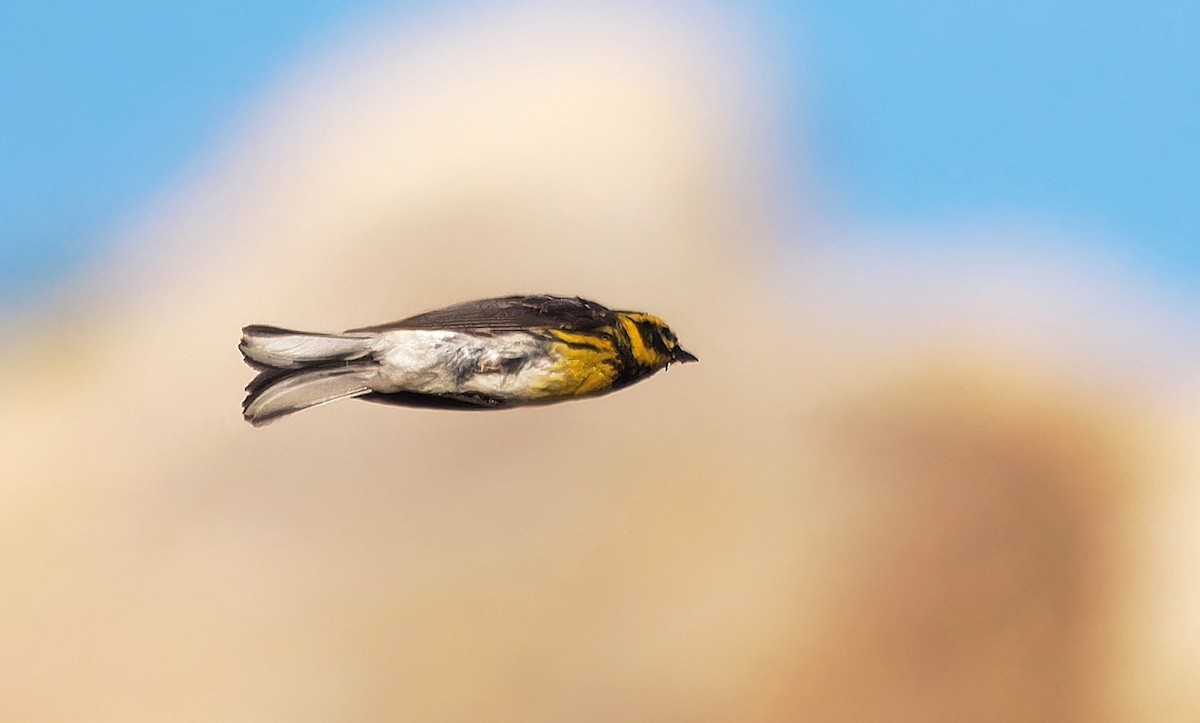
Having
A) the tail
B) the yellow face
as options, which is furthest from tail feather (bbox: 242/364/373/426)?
the yellow face

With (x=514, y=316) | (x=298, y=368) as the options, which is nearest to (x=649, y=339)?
(x=514, y=316)

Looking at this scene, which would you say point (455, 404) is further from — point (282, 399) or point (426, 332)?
point (282, 399)

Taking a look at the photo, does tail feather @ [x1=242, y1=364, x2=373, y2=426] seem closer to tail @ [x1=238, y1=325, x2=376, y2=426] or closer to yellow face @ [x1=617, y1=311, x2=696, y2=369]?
tail @ [x1=238, y1=325, x2=376, y2=426]

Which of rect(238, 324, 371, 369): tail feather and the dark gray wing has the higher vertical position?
the dark gray wing

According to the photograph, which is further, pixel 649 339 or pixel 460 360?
pixel 649 339

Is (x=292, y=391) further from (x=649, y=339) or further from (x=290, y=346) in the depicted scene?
(x=649, y=339)

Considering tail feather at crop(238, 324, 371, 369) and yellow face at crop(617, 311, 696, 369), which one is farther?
yellow face at crop(617, 311, 696, 369)

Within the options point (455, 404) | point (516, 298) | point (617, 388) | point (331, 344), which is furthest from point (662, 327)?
point (331, 344)
